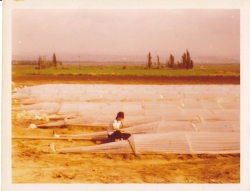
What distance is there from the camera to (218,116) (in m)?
3.96

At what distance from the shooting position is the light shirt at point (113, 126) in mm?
3865

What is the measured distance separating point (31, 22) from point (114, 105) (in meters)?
1.42

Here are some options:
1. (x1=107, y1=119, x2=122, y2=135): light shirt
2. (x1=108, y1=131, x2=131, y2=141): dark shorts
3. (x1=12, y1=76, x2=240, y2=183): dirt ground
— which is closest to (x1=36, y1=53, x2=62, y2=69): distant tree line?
(x1=12, y1=76, x2=240, y2=183): dirt ground

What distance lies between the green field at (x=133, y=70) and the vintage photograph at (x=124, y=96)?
1cm

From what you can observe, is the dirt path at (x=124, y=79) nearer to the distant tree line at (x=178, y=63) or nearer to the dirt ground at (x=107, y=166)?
the distant tree line at (x=178, y=63)

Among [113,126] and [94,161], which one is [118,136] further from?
[94,161]

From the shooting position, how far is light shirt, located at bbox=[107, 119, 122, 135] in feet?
12.7

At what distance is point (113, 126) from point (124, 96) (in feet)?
1.33

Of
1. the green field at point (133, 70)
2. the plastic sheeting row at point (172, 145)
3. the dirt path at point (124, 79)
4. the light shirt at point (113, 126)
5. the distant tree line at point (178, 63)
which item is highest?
the distant tree line at point (178, 63)

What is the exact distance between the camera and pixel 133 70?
398 cm

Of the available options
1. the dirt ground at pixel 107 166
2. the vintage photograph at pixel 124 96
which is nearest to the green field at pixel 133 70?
the vintage photograph at pixel 124 96

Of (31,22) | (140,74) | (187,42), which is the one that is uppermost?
(31,22)
